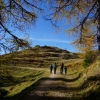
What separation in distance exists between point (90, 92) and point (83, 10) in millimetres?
5642

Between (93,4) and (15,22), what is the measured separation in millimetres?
5066

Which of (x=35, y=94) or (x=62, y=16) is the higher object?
(x=62, y=16)

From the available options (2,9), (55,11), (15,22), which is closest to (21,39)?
(15,22)

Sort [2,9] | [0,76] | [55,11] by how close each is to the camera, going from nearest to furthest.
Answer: [2,9] < [0,76] < [55,11]

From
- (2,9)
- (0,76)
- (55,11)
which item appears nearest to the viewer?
(2,9)

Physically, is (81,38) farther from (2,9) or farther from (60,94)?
(2,9)

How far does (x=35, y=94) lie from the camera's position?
17.3 m

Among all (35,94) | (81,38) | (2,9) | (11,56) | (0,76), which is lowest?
(35,94)

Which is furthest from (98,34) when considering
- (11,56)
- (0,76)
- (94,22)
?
(0,76)

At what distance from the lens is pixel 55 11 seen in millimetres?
17859

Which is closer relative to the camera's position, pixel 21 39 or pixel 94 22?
pixel 21 39

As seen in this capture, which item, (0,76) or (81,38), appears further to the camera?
(81,38)

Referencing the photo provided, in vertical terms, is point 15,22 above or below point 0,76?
above

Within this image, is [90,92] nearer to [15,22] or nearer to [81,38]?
[81,38]
